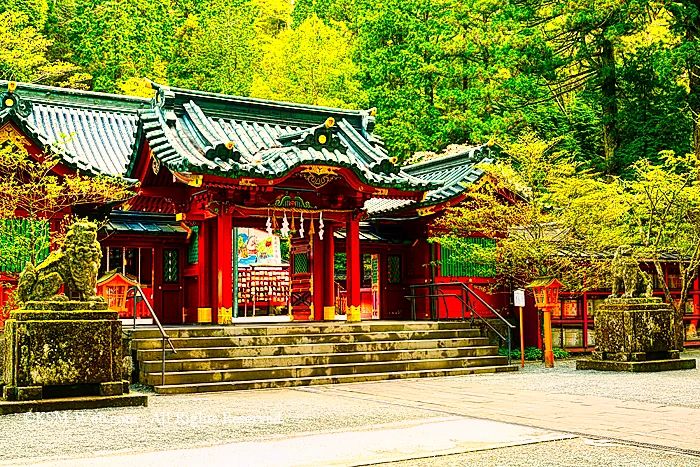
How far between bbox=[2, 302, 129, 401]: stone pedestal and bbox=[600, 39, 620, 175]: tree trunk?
2224 centimetres

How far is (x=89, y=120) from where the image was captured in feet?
71.3

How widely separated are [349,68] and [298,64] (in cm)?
241

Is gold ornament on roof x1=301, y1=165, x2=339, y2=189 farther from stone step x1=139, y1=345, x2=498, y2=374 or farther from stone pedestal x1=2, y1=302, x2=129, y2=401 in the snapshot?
Answer: stone pedestal x1=2, y1=302, x2=129, y2=401

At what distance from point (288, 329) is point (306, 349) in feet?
1.95

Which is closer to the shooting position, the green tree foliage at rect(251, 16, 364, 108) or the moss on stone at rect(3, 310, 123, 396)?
the moss on stone at rect(3, 310, 123, 396)

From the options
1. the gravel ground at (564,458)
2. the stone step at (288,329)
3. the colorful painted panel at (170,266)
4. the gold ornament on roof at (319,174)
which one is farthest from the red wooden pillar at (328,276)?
the gravel ground at (564,458)

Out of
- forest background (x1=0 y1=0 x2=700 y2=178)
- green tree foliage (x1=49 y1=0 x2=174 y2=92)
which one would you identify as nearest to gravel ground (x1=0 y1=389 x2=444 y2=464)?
forest background (x1=0 y1=0 x2=700 y2=178)

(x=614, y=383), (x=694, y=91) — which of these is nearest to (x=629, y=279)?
(x=614, y=383)

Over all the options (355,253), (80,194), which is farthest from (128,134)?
(355,253)

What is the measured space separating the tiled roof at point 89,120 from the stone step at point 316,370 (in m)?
7.64

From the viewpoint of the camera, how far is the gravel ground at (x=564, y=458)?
662cm

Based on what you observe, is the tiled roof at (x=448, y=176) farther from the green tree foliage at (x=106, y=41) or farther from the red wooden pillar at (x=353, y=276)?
the green tree foliage at (x=106, y=41)

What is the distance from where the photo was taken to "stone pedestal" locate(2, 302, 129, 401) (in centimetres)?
1005

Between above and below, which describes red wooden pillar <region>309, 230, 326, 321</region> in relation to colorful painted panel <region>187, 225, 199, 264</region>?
below
